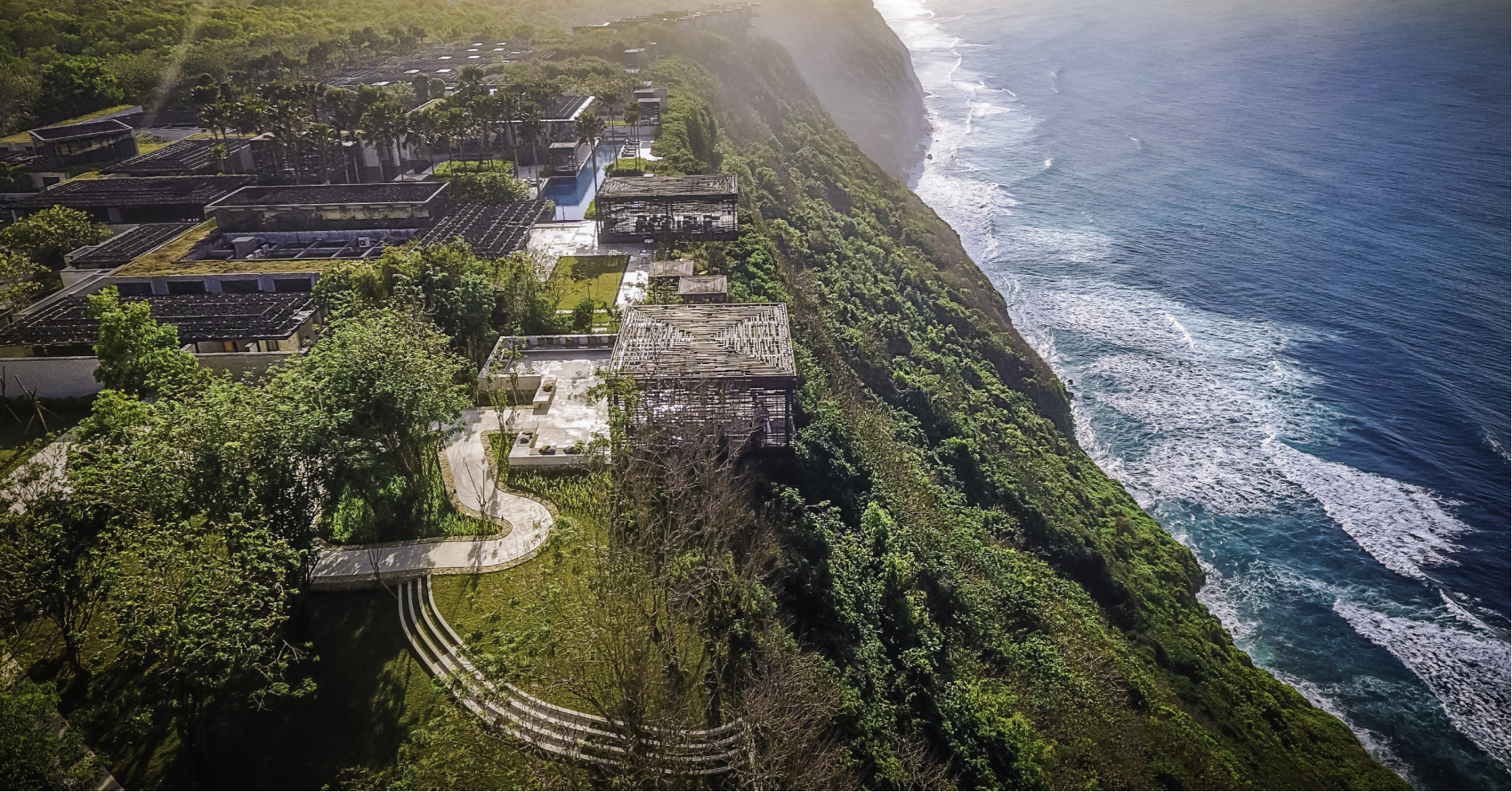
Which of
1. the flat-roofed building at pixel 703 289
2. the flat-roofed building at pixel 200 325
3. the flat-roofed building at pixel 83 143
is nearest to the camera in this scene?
the flat-roofed building at pixel 200 325

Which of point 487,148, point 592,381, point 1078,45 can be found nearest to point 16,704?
point 592,381

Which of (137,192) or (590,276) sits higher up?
(137,192)

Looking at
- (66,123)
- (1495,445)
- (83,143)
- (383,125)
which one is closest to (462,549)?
(383,125)

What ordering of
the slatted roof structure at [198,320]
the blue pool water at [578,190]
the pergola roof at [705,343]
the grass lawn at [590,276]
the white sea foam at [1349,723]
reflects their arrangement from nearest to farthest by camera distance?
the pergola roof at [705,343], the white sea foam at [1349,723], the slatted roof structure at [198,320], the grass lawn at [590,276], the blue pool water at [578,190]

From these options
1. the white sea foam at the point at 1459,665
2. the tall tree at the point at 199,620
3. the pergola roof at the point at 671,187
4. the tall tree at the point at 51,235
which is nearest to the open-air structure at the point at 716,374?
the tall tree at the point at 199,620

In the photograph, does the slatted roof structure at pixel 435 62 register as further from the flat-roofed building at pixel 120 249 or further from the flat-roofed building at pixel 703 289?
the flat-roofed building at pixel 703 289

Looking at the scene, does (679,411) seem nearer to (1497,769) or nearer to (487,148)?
(1497,769)

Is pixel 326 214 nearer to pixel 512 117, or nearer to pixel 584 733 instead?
pixel 512 117
